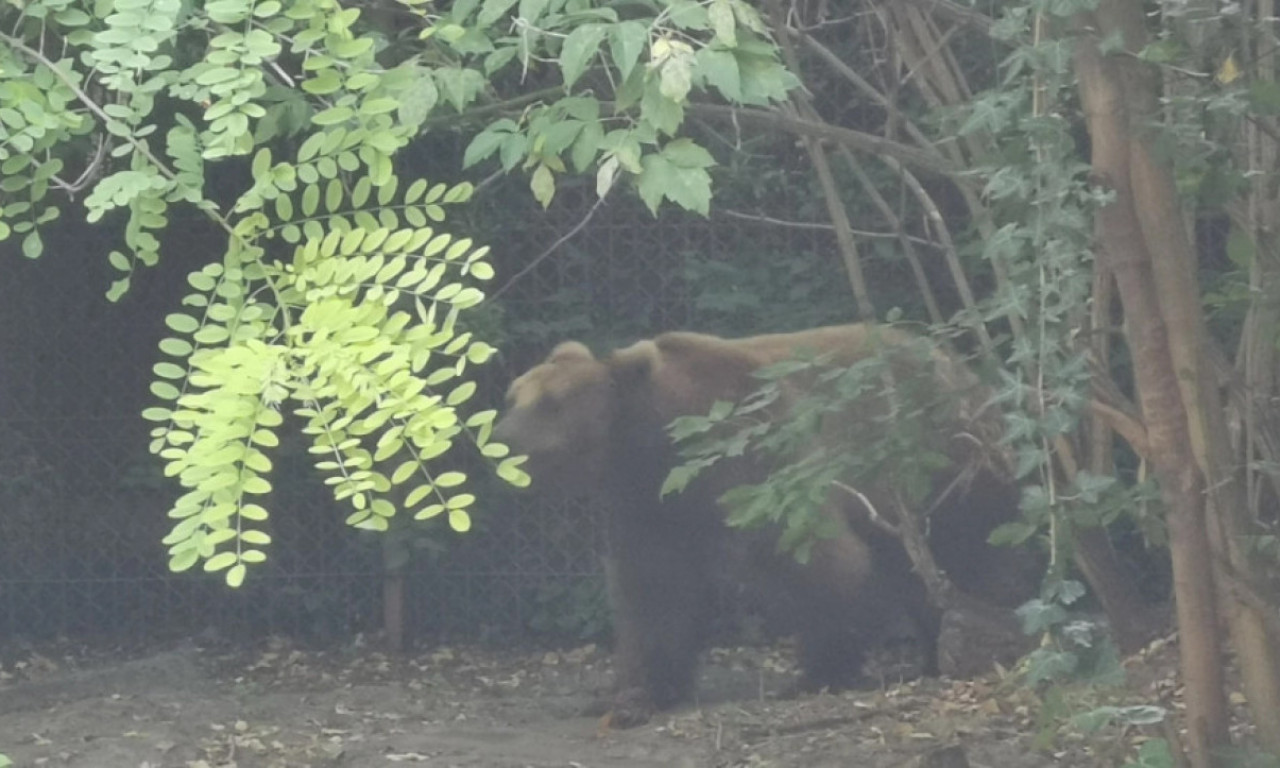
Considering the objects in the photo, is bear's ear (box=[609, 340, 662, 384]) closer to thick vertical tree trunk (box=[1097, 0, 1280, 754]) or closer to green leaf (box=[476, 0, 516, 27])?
thick vertical tree trunk (box=[1097, 0, 1280, 754])

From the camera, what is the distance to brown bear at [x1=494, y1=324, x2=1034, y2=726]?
246 inches

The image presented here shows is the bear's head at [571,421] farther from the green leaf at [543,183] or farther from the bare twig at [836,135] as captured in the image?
the green leaf at [543,183]

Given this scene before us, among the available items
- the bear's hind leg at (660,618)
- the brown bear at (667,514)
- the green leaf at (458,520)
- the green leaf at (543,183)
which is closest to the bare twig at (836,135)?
the green leaf at (543,183)

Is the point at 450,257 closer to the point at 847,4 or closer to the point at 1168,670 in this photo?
the point at 1168,670

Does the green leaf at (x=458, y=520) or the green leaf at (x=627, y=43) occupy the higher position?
the green leaf at (x=627, y=43)

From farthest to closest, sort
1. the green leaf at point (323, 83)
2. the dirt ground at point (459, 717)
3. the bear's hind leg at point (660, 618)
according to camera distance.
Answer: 1. the bear's hind leg at point (660, 618)
2. the dirt ground at point (459, 717)
3. the green leaf at point (323, 83)

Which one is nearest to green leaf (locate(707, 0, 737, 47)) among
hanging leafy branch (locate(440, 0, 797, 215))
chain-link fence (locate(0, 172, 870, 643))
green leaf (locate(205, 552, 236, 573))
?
hanging leafy branch (locate(440, 0, 797, 215))

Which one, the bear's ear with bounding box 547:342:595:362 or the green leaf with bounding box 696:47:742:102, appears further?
the bear's ear with bounding box 547:342:595:362

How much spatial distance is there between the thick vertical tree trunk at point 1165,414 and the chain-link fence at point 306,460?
11.1 feet

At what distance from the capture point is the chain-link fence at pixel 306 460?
23.5 feet

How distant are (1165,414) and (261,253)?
1.79 metres

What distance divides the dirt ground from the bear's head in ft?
2.82

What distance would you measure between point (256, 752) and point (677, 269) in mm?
2568

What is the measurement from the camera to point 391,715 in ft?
20.9
